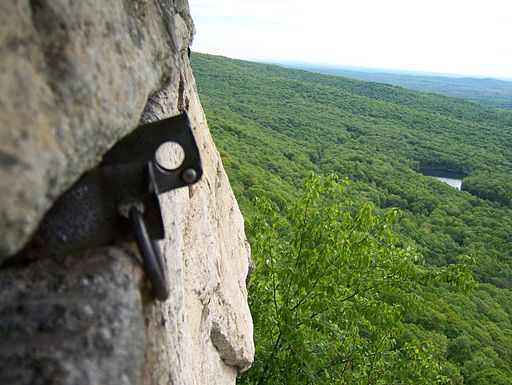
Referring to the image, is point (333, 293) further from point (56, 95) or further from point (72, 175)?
point (56, 95)

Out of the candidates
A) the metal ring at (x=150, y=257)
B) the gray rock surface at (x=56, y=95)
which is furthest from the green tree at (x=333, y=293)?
the gray rock surface at (x=56, y=95)

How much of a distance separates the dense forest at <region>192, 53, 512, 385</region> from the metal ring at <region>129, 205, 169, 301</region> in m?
5.64

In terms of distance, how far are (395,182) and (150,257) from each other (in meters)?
76.7

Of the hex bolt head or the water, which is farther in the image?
the water

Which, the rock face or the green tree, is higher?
the rock face

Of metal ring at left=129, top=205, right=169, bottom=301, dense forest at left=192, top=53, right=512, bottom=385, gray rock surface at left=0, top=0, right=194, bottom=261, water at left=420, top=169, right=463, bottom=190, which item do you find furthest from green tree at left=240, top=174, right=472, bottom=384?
water at left=420, top=169, right=463, bottom=190

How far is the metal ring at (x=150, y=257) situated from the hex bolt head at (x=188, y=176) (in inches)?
10.8

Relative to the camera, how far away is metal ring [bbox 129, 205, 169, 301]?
1.41 metres

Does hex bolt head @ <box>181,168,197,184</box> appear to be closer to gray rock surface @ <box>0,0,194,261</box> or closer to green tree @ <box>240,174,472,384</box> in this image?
gray rock surface @ <box>0,0,194,261</box>

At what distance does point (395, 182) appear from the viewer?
73.6 metres

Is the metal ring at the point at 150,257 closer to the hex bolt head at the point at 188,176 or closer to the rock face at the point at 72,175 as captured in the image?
the rock face at the point at 72,175

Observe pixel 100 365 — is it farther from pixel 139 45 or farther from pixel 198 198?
pixel 198 198

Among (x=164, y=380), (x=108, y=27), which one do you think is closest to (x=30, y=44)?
(x=108, y=27)

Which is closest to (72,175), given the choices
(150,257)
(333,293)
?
(150,257)
